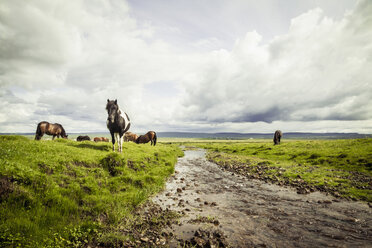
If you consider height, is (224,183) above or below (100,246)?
below

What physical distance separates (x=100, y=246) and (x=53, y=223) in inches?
82.4

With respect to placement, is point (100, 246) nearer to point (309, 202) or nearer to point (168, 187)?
point (168, 187)

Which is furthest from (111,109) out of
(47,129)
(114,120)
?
(47,129)

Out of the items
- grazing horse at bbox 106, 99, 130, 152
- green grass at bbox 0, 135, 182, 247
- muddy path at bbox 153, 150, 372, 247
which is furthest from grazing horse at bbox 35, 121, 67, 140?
muddy path at bbox 153, 150, 372, 247

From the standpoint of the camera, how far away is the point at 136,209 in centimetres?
868

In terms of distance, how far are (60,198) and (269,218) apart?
32.8ft

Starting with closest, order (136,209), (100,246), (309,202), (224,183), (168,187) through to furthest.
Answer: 1. (100,246)
2. (136,209)
3. (309,202)
4. (168,187)
5. (224,183)

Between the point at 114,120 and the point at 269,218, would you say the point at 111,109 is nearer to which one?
the point at 114,120

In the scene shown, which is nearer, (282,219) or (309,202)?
(282,219)

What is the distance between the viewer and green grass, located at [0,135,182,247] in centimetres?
536

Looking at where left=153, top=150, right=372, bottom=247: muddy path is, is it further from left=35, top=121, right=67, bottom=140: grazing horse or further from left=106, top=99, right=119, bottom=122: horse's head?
left=35, top=121, right=67, bottom=140: grazing horse

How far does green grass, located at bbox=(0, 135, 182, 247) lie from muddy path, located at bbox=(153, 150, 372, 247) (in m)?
2.68

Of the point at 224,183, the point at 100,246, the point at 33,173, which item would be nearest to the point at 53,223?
the point at 100,246

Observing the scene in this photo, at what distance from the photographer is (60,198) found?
23.7ft
